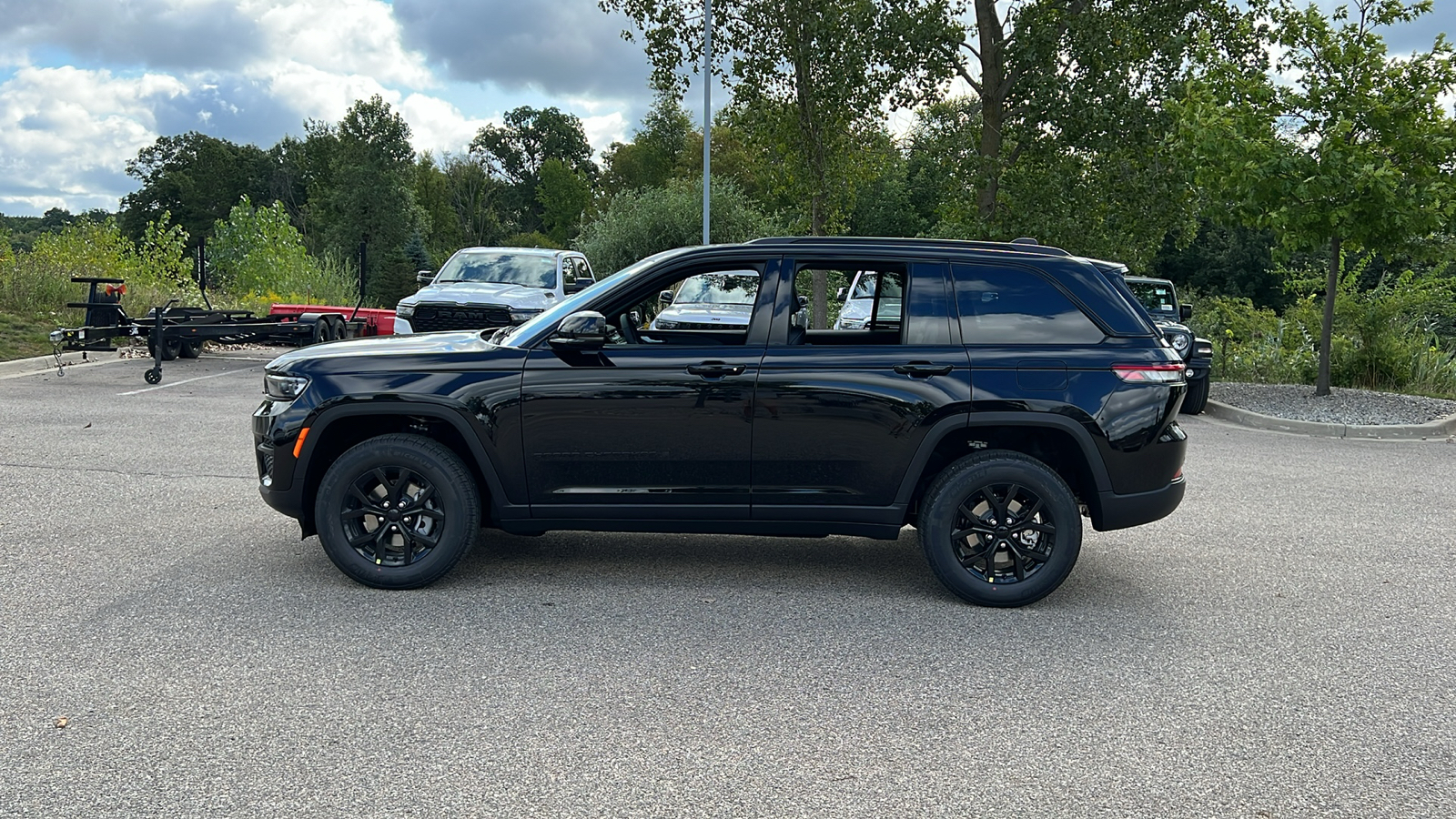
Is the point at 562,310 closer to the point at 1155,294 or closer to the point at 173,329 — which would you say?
the point at 173,329

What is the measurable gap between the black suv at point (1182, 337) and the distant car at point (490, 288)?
24.0 ft

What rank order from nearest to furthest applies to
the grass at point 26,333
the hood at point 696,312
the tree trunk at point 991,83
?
the hood at point 696,312 < the grass at point 26,333 < the tree trunk at point 991,83

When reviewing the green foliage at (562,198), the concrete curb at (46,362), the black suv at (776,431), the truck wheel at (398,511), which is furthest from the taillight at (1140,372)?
the green foliage at (562,198)

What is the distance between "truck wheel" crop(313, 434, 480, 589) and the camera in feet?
18.0

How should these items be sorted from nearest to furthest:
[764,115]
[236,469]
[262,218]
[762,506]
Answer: [762,506] < [236,469] < [764,115] < [262,218]

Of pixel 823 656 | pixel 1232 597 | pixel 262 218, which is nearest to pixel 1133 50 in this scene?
pixel 1232 597

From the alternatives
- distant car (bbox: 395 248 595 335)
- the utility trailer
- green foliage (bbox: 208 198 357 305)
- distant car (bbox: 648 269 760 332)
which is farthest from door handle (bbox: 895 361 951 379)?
green foliage (bbox: 208 198 357 305)

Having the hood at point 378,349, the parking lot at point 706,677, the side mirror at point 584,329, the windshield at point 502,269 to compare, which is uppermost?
the windshield at point 502,269

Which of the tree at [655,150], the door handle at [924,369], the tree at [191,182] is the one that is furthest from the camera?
the tree at [191,182]

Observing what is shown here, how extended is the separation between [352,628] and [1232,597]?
433 centimetres

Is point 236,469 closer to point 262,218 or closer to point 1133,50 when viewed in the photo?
point 1133,50

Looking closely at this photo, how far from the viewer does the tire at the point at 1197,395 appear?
1345 cm

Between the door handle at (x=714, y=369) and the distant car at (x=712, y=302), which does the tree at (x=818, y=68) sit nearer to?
the distant car at (x=712, y=302)

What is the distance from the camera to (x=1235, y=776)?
12.2 ft
